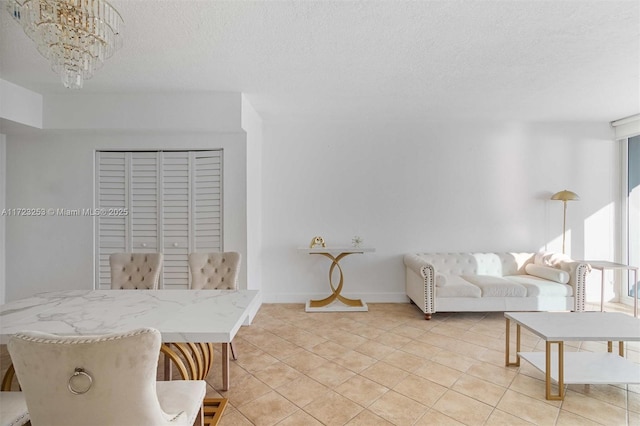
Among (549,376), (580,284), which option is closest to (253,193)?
(549,376)

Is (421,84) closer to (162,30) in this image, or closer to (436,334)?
(162,30)

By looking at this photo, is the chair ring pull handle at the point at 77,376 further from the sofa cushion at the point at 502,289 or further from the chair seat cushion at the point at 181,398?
the sofa cushion at the point at 502,289

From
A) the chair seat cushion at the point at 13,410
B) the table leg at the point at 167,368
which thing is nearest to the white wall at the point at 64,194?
the table leg at the point at 167,368

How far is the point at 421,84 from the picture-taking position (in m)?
3.25

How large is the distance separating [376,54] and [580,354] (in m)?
A: 2.96

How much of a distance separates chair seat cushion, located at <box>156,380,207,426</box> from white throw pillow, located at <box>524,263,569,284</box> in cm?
421

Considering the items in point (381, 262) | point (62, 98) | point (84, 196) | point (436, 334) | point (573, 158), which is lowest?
point (436, 334)

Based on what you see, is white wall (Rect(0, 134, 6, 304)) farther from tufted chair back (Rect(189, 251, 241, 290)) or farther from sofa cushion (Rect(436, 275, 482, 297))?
sofa cushion (Rect(436, 275, 482, 297))

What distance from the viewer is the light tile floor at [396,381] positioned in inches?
78.4

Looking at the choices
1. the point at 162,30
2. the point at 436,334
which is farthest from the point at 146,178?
the point at 436,334

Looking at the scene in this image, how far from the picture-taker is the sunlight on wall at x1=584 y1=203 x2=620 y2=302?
4.61 meters

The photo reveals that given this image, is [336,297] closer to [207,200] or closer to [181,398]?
[207,200]

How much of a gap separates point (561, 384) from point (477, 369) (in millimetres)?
595

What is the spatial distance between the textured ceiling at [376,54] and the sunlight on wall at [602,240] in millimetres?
1538
